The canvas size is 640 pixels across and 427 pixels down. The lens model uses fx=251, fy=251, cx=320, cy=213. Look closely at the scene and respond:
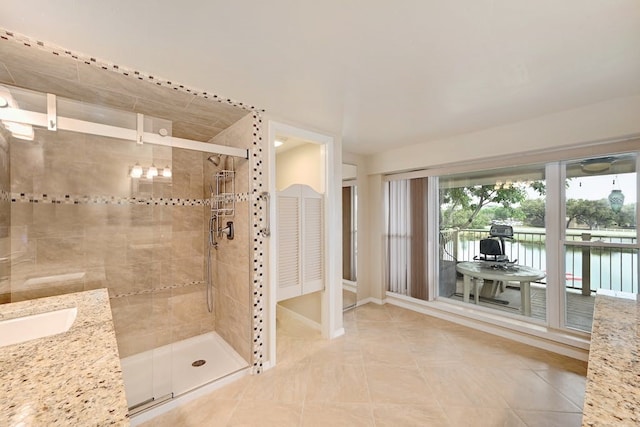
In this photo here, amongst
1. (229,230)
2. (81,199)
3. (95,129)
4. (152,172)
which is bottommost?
Answer: (229,230)

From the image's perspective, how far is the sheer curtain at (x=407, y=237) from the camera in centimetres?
367

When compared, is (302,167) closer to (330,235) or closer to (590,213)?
(330,235)

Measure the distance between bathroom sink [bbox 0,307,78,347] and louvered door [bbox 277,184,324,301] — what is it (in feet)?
4.93

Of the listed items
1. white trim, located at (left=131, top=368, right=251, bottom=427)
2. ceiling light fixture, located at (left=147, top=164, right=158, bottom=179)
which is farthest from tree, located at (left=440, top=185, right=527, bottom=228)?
ceiling light fixture, located at (left=147, top=164, right=158, bottom=179)

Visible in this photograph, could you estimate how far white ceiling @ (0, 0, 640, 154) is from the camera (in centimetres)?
117

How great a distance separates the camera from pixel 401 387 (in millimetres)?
2037

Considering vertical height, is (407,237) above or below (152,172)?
below

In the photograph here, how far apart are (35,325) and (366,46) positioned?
2275mm

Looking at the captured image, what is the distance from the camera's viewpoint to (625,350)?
0.97 m

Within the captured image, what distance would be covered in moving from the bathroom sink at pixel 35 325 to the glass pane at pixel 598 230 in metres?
4.03

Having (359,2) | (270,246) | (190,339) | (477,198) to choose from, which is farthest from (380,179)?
(190,339)

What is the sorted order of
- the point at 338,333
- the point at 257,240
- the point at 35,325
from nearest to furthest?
the point at 35,325 < the point at 257,240 < the point at 338,333

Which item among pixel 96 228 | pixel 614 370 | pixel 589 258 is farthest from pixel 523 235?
pixel 96 228

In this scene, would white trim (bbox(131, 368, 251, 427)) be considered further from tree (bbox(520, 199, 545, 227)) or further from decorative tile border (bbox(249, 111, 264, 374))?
tree (bbox(520, 199, 545, 227))
